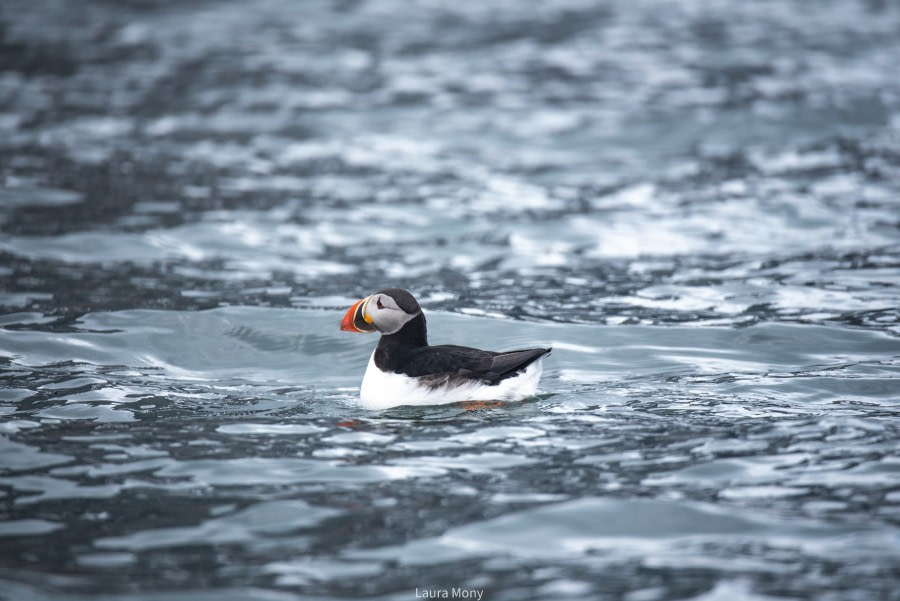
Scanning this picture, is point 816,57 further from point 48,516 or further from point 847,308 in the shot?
point 48,516

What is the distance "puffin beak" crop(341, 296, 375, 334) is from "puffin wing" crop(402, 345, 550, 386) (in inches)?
17.2

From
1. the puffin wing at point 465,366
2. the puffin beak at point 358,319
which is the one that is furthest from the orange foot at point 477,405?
the puffin beak at point 358,319

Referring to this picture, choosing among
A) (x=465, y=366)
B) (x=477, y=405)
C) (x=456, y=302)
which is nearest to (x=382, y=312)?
(x=465, y=366)

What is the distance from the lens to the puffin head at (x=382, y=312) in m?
8.20

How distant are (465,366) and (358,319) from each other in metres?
0.91

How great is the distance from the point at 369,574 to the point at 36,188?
1179 centimetres

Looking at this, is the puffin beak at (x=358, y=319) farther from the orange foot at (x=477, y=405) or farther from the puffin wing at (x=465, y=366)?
the orange foot at (x=477, y=405)

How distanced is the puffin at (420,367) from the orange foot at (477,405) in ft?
0.10

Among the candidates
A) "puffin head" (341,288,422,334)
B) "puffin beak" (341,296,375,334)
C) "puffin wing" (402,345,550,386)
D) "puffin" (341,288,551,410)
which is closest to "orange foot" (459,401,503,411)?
"puffin" (341,288,551,410)

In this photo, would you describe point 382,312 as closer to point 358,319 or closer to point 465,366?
point 358,319

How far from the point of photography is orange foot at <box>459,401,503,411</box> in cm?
821

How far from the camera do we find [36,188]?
619 inches

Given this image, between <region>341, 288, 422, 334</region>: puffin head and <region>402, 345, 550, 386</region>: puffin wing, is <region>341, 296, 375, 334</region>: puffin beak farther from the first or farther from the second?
<region>402, 345, 550, 386</region>: puffin wing

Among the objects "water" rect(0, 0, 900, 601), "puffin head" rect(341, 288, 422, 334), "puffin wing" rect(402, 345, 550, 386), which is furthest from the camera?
"puffin head" rect(341, 288, 422, 334)
